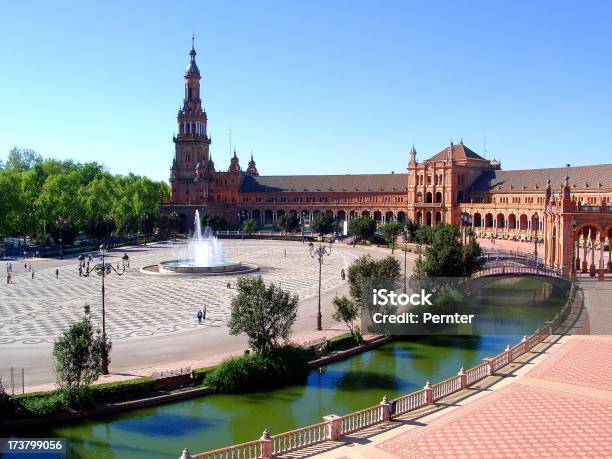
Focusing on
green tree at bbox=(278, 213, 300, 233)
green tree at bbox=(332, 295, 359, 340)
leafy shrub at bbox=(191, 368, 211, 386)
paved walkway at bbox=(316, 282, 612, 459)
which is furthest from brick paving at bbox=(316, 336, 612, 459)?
green tree at bbox=(278, 213, 300, 233)

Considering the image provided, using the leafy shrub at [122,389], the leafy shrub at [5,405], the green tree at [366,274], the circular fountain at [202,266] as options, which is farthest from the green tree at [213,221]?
the leafy shrub at [5,405]

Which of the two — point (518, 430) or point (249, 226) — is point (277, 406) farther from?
point (249, 226)

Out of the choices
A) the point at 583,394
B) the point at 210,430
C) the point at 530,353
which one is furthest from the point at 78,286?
the point at 583,394

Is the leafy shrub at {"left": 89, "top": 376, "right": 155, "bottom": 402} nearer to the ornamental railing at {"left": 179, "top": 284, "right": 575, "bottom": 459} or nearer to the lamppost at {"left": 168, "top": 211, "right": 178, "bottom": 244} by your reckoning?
the ornamental railing at {"left": 179, "top": 284, "right": 575, "bottom": 459}

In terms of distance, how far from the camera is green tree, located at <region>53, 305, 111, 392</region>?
76.9 feet

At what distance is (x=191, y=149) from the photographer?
12912 cm

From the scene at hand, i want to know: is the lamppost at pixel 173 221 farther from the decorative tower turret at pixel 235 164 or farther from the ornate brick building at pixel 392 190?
the decorative tower turret at pixel 235 164

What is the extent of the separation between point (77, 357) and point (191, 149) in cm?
10900

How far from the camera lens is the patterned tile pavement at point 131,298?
36.2 m

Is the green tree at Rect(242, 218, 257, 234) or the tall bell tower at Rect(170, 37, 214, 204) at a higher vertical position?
the tall bell tower at Rect(170, 37, 214, 204)

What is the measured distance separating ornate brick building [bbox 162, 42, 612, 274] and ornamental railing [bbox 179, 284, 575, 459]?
67.6 metres

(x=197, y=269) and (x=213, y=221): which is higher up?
(x=213, y=221)

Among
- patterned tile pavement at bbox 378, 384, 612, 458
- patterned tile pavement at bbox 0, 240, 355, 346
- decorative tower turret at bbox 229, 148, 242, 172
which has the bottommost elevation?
patterned tile pavement at bbox 378, 384, 612, 458

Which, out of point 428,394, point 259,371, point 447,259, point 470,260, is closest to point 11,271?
point 447,259
